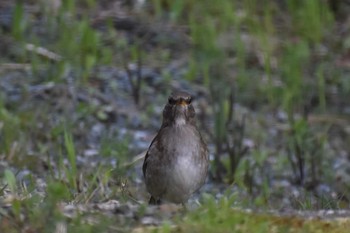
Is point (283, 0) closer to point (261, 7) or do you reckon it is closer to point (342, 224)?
point (261, 7)

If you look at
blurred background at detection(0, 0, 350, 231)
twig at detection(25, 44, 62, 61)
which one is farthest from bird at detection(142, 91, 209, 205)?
twig at detection(25, 44, 62, 61)

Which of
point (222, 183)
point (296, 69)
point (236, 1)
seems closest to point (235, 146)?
point (222, 183)

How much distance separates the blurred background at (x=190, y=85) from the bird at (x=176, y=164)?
611 mm

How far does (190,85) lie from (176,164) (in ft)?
9.22

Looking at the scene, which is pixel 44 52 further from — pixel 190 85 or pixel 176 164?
pixel 176 164

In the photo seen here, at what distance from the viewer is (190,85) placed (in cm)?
948

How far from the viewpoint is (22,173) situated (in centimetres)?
789

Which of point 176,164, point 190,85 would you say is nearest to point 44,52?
point 190,85

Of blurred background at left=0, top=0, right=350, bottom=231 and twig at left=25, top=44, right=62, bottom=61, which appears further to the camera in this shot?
twig at left=25, top=44, right=62, bottom=61

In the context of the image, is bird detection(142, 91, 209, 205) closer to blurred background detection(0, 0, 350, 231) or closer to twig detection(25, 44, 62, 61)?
blurred background detection(0, 0, 350, 231)

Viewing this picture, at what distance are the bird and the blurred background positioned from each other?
0.61 m

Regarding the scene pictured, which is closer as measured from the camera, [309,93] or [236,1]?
[309,93]

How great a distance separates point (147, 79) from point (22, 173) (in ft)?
6.24

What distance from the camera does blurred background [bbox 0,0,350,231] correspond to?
8.44 meters
